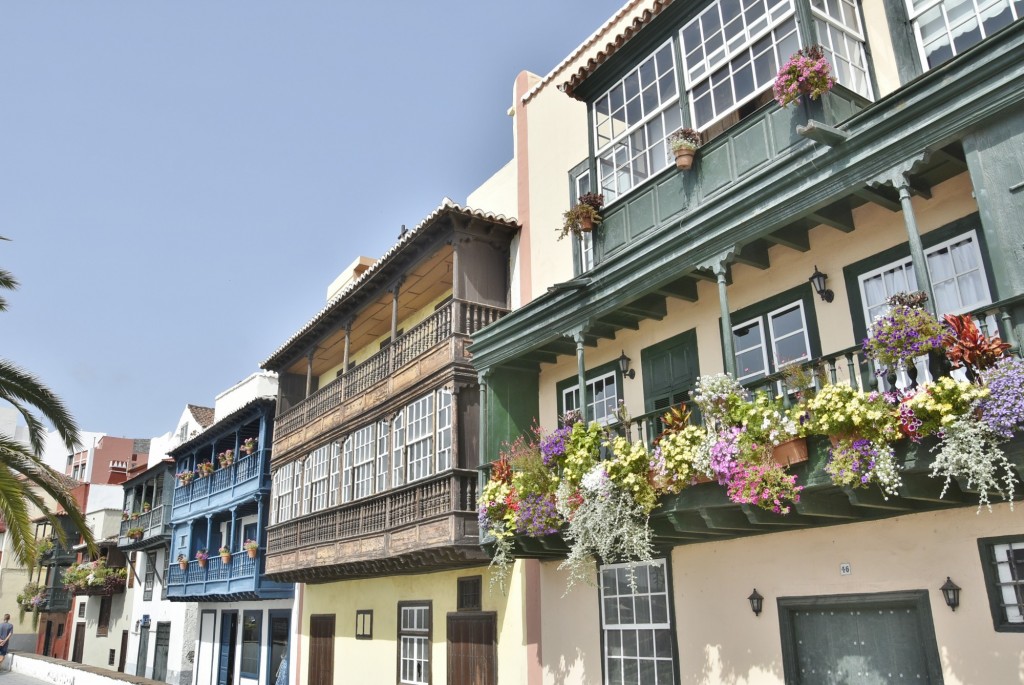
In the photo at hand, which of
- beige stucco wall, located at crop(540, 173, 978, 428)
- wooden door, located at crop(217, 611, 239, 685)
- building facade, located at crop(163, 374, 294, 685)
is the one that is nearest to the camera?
beige stucco wall, located at crop(540, 173, 978, 428)

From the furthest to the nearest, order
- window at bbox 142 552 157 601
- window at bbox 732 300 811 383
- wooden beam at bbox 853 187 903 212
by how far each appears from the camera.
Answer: window at bbox 142 552 157 601, window at bbox 732 300 811 383, wooden beam at bbox 853 187 903 212

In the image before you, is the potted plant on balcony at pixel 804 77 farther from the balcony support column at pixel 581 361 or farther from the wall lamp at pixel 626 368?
the wall lamp at pixel 626 368

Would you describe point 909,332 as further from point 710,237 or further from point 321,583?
point 321,583

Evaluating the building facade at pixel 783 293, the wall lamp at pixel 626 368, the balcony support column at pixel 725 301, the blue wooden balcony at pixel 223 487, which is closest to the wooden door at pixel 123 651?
the blue wooden balcony at pixel 223 487

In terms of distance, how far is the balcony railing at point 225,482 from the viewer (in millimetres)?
25141

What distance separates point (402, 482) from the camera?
53.2 ft

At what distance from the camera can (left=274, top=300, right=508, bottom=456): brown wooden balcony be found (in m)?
15.4

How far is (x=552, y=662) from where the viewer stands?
13.4 m

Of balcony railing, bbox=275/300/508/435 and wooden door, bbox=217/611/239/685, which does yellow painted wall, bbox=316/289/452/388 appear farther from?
wooden door, bbox=217/611/239/685

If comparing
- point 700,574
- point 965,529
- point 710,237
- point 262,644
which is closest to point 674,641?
point 700,574

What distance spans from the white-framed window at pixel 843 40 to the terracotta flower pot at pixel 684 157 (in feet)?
6.12

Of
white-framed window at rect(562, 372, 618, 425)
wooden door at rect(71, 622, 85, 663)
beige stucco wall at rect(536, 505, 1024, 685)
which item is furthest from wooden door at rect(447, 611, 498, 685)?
wooden door at rect(71, 622, 85, 663)

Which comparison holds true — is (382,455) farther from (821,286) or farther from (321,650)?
(821,286)

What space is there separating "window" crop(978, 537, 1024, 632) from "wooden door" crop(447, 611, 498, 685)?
850cm
